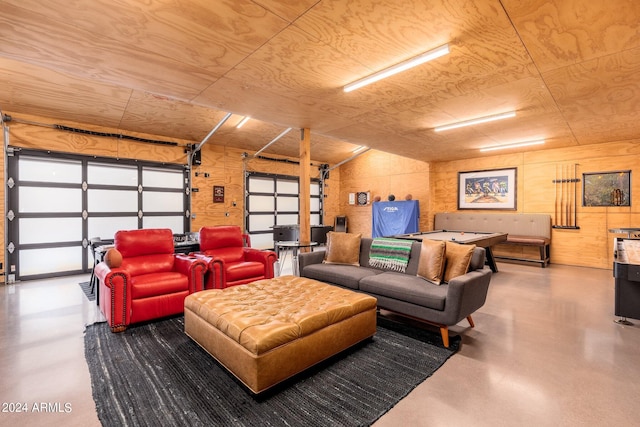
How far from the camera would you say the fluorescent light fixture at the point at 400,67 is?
105 inches

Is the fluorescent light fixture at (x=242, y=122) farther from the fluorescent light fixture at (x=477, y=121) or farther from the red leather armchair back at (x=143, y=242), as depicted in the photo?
the fluorescent light fixture at (x=477, y=121)

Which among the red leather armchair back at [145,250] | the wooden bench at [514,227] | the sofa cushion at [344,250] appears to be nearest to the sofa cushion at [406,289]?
the sofa cushion at [344,250]

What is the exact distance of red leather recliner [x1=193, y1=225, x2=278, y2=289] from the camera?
3982mm

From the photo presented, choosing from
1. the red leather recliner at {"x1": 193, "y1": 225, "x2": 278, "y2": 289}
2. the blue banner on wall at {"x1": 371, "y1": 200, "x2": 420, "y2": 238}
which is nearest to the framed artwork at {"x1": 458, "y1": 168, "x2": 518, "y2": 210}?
the blue banner on wall at {"x1": 371, "y1": 200, "x2": 420, "y2": 238}

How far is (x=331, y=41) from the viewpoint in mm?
2562

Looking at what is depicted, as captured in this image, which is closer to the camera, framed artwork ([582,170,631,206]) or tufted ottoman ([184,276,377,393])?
tufted ottoman ([184,276,377,393])

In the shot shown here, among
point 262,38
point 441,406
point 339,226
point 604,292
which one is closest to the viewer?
point 441,406

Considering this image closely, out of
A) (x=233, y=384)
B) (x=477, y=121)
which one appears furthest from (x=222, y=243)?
(x=477, y=121)

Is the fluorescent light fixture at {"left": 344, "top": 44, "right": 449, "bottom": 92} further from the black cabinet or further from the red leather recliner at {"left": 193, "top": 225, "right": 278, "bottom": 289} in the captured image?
the black cabinet

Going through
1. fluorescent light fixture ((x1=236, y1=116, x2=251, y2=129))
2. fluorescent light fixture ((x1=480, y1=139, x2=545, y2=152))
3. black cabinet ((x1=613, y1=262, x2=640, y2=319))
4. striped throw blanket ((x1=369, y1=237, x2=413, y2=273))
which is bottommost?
black cabinet ((x1=613, y1=262, x2=640, y2=319))

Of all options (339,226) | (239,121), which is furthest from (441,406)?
(339,226)

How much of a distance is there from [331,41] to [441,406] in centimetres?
290

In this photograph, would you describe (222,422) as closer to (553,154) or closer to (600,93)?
(600,93)

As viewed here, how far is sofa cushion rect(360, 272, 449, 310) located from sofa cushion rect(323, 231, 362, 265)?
659 mm
